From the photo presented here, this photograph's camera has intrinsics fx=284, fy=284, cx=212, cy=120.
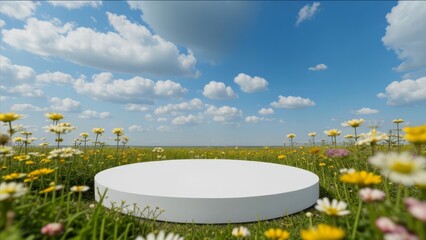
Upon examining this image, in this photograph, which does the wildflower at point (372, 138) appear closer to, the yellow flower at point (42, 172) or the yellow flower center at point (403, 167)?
the yellow flower center at point (403, 167)

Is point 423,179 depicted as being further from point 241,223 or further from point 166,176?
point 166,176

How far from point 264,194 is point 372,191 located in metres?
2.56

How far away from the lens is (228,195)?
393 centimetres

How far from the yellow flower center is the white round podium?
8.20ft

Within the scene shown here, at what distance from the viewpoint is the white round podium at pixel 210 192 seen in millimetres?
3770

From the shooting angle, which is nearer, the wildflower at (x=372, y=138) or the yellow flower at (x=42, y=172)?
the wildflower at (x=372, y=138)

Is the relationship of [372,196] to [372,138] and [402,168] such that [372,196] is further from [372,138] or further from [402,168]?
[372,138]

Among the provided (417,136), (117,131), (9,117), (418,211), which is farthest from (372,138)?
(117,131)

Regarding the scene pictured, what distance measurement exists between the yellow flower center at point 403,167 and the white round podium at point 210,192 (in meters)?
2.50

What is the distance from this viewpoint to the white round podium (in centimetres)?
377

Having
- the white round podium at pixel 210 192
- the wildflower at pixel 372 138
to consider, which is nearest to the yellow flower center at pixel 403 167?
the wildflower at pixel 372 138

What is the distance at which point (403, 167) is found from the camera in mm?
1200

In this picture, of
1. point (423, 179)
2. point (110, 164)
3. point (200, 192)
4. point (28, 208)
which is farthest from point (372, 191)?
point (110, 164)

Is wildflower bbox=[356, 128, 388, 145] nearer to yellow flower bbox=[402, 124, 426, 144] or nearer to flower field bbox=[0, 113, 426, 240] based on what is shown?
flower field bbox=[0, 113, 426, 240]
